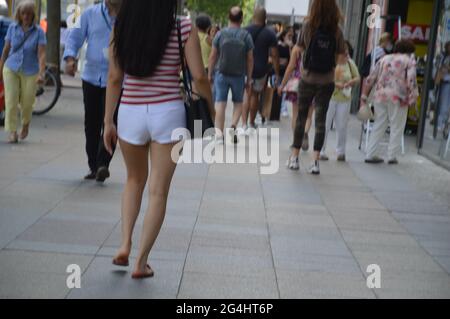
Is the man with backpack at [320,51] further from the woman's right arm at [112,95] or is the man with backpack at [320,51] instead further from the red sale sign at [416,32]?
the red sale sign at [416,32]

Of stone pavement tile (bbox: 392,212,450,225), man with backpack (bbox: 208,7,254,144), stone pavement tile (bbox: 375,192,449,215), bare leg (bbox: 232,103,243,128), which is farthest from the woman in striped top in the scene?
bare leg (bbox: 232,103,243,128)

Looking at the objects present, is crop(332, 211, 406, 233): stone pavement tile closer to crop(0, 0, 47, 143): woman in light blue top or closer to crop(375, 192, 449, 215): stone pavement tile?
crop(375, 192, 449, 215): stone pavement tile

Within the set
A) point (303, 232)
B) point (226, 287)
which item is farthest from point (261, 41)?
point (226, 287)

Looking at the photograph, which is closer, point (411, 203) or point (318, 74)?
point (411, 203)

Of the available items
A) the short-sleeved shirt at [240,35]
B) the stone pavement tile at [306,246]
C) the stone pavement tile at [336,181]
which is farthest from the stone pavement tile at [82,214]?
the short-sleeved shirt at [240,35]

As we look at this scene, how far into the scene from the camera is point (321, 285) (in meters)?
5.18

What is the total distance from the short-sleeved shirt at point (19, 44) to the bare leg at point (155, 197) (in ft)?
19.2

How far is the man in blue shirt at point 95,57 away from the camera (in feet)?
26.0

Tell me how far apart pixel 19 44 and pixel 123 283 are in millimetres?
6081

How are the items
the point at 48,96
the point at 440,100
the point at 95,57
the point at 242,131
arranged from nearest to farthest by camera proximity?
the point at 95,57
the point at 440,100
the point at 242,131
the point at 48,96

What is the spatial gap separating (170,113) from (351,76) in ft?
21.8

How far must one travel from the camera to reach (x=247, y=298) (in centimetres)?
480

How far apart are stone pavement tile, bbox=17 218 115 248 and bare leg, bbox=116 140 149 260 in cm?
72

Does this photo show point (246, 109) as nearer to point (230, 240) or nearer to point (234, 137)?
point (234, 137)
